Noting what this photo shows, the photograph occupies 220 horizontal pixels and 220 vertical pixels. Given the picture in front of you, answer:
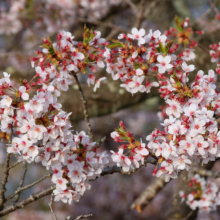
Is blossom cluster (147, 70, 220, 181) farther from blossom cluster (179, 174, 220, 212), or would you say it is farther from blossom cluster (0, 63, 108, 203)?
blossom cluster (179, 174, 220, 212)

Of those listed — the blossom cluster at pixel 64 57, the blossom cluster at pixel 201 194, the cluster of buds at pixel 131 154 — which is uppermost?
the blossom cluster at pixel 64 57

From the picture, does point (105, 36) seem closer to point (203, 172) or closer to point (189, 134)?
point (203, 172)

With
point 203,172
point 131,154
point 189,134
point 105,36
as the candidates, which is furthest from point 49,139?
point 105,36

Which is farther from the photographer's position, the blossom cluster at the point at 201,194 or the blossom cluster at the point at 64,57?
the blossom cluster at the point at 201,194

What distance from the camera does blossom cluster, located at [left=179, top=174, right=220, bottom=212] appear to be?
2.69 meters

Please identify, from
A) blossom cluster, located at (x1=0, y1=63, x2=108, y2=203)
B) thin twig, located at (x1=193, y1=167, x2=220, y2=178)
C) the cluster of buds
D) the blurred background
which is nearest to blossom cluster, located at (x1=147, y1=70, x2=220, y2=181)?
the cluster of buds

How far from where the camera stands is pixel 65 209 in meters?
5.62

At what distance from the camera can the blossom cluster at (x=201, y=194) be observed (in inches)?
106

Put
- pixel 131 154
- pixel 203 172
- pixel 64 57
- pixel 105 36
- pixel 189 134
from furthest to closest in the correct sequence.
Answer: pixel 105 36 < pixel 203 172 < pixel 64 57 < pixel 131 154 < pixel 189 134

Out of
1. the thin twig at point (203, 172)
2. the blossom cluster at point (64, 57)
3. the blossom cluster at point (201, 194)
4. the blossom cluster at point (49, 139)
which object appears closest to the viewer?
the blossom cluster at point (49, 139)

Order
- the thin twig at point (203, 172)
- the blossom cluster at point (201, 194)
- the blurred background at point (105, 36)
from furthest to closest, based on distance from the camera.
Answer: the blurred background at point (105, 36), the blossom cluster at point (201, 194), the thin twig at point (203, 172)

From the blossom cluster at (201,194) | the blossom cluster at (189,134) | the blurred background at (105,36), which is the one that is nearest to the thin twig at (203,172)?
the blossom cluster at (201,194)

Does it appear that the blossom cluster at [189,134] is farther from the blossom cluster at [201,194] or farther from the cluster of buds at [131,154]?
the blossom cluster at [201,194]

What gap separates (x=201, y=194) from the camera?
272 cm
